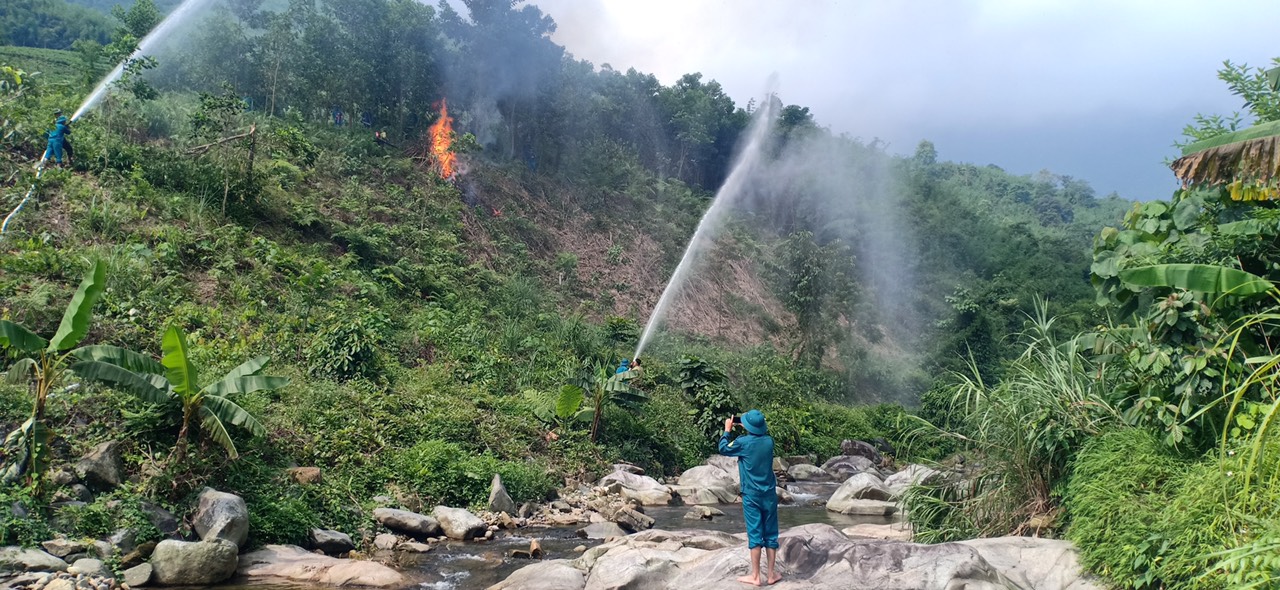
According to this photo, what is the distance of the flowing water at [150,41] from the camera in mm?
22408

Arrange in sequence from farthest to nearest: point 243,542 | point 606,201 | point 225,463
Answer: point 606,201, point 225,463, point 243,542

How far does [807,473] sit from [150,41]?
3078cm

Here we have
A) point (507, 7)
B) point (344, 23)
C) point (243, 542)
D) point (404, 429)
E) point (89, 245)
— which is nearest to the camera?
point (243, 542)

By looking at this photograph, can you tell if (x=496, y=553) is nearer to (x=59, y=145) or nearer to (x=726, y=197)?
(x=59, y=145)

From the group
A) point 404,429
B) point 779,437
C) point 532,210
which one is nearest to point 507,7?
point 532,210

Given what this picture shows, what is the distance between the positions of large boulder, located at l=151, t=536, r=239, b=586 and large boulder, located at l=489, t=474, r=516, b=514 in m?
4.69

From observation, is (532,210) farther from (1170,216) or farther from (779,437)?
(1170,216)

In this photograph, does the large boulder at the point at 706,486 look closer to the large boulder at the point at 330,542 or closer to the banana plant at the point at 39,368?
the large boulder at the point at 330,542

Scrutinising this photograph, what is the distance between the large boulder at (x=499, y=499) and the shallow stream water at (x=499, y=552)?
0.61 metres

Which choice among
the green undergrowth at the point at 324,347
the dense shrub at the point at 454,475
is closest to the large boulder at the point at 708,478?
the green undergrowth at the point at 324,347

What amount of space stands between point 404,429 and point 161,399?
4.74 meters

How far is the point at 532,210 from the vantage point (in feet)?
125

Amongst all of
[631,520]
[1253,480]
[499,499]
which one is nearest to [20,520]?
[499,499]

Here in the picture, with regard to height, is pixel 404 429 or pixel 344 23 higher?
pixel 344 23
